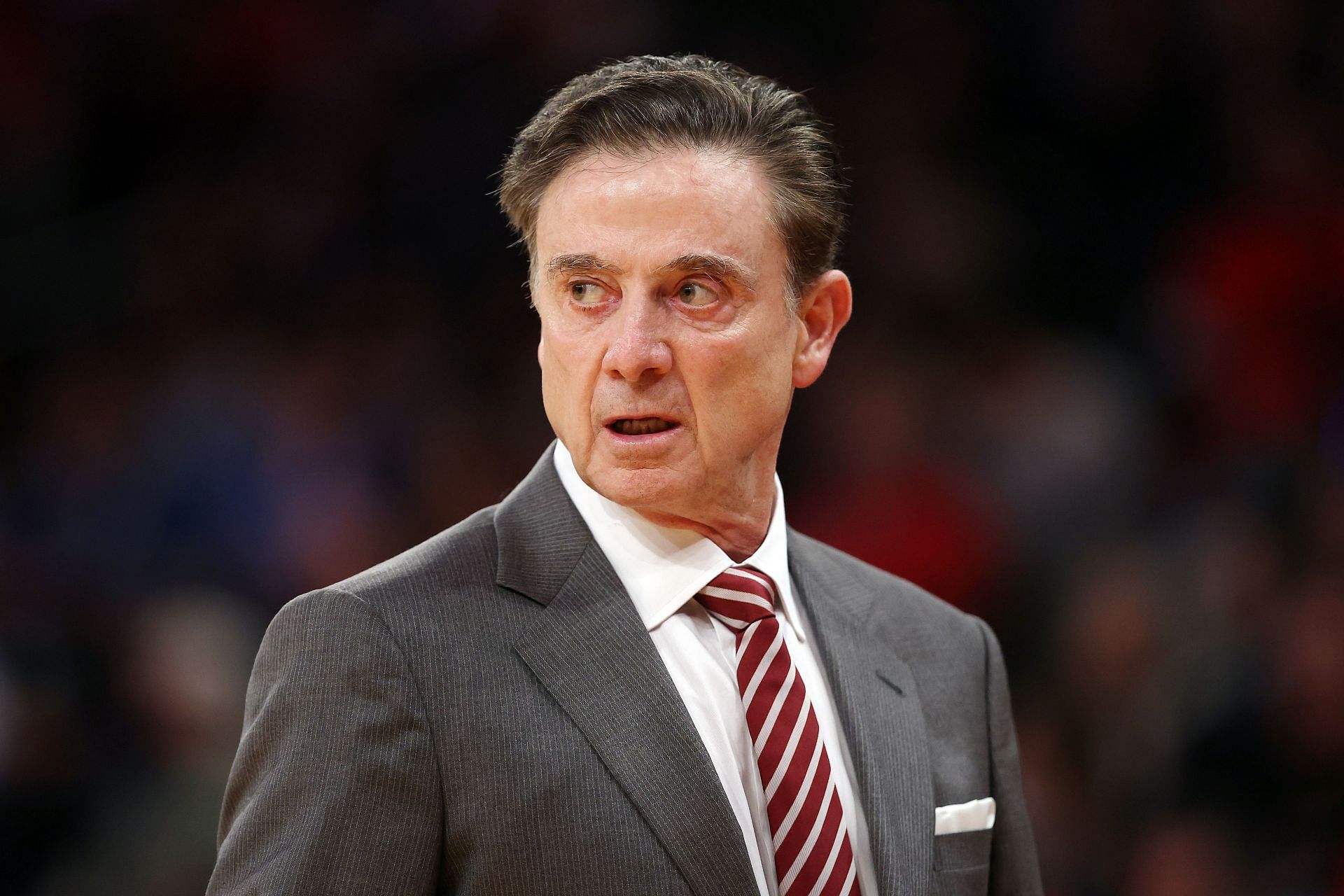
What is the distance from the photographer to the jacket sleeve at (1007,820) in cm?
221

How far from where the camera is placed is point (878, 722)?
6.83 feet

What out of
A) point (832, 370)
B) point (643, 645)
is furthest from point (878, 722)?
point (832, 370)

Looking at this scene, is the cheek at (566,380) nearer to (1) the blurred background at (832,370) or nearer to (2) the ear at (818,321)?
(2) the ear at (818,321)

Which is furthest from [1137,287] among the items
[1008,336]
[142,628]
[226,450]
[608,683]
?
[608,683]

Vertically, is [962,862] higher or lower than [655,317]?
lower

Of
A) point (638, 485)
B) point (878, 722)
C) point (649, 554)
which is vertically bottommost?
point (878, 722)

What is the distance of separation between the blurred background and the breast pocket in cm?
197

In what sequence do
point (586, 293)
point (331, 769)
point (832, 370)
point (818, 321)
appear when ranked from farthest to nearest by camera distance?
point (832, 370), point (818, 321), point (586, 293), point (331, 769)

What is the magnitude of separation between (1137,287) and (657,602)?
3711 mm

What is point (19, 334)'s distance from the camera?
5.08 m

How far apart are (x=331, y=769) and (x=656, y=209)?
2.62 feet

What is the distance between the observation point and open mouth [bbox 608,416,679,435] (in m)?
1.91

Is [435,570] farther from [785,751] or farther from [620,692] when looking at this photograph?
[785,751]

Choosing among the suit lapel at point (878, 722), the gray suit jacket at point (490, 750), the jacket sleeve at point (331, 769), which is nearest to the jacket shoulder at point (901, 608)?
the suit lapel at point (878, 722)
